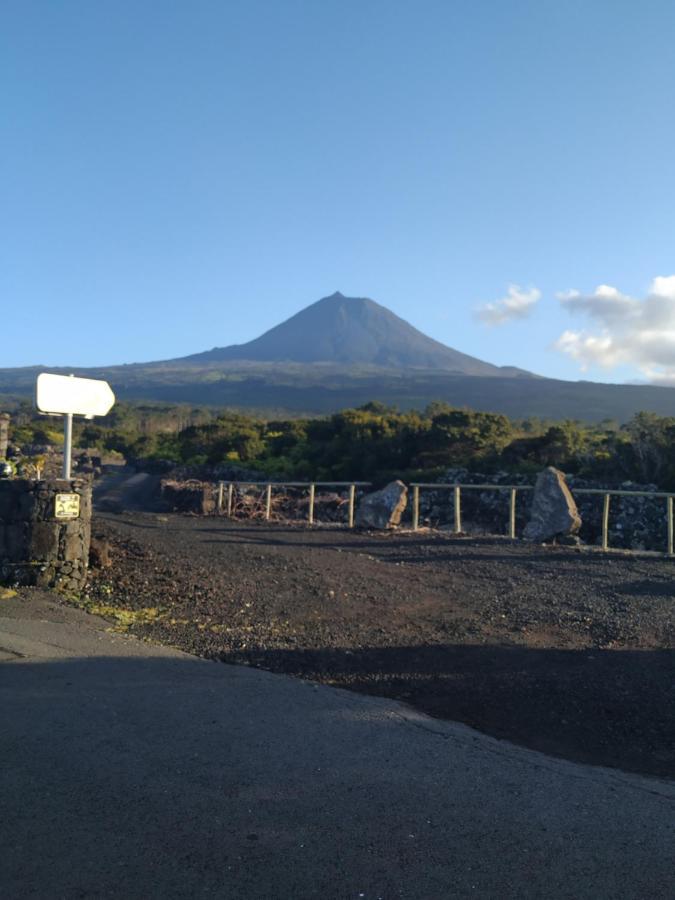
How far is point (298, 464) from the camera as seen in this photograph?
100 ft

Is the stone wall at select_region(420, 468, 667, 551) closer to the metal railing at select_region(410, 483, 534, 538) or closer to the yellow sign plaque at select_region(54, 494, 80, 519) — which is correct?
the metal railing at select_region(410, 483, 534, 538)

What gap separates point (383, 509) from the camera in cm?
1759

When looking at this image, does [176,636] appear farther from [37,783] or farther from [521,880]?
[521,880]

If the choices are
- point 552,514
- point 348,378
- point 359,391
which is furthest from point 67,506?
point 348,378

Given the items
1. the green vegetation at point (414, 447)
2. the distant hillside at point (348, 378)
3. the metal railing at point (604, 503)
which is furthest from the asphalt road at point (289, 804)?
the distant hillside at point (348, 378)

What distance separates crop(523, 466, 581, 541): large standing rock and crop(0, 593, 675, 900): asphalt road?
10.5m

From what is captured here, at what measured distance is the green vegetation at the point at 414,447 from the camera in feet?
80.4

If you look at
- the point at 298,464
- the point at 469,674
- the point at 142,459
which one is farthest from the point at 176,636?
the point at 142,459

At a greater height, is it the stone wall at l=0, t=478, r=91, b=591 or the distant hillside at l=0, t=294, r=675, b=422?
the distant hillside at l=0, t=294, r=675, b=422

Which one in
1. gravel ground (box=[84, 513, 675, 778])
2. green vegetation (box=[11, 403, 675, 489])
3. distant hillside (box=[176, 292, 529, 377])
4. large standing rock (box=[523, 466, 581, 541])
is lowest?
gravel ground (box=[84, 513, 675, 778])

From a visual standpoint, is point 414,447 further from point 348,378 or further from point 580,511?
point 348,378

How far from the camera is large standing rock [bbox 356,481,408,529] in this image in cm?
1748

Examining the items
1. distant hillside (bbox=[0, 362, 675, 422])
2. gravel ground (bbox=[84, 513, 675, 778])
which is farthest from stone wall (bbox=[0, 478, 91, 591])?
distant hillside (bbox=[0, 362, 675, 422])

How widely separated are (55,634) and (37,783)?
10.8 feet
